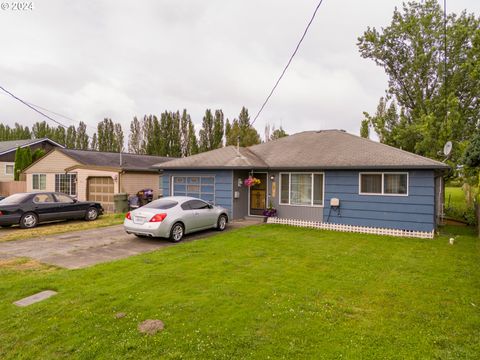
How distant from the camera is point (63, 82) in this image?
760 inches

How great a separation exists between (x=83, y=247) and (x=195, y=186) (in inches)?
265

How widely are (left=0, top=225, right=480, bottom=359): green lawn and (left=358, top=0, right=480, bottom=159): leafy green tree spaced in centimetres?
1294

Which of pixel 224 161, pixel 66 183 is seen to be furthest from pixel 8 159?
pixel 224 161

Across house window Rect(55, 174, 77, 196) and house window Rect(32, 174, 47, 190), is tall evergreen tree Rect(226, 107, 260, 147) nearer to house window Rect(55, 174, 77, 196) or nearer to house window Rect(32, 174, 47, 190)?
house window Rect(55, 174, 77, 196)

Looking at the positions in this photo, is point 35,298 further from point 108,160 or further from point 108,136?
point 108,136

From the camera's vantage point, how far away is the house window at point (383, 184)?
38.1ft

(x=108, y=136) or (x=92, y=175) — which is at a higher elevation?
(x=108, y=136)

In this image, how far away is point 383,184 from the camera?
11953 millimetres

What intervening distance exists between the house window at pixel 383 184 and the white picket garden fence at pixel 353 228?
1405 mm

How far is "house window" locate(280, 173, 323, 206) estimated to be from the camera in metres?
13.3

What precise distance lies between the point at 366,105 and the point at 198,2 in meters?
18.1

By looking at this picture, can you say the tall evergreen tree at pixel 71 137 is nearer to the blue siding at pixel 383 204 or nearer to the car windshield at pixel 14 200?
the car windshield at pixel 14 200

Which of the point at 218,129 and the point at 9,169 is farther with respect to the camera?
the point at 218,129

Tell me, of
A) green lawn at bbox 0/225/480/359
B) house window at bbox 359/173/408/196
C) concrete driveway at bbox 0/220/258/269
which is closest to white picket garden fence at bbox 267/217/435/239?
house window at bbox 359/173/408/196
